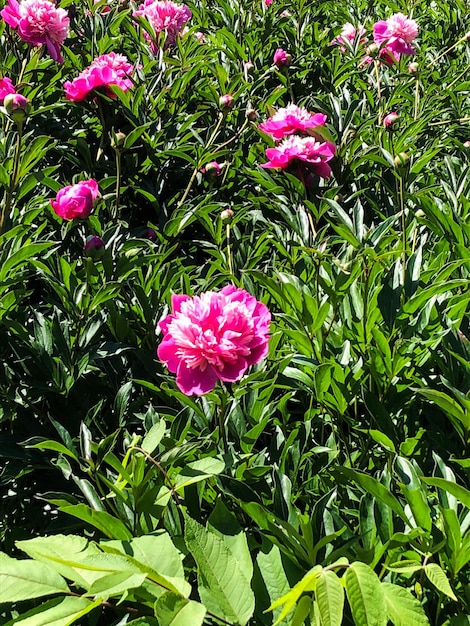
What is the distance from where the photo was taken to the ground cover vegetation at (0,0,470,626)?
73 centimetres

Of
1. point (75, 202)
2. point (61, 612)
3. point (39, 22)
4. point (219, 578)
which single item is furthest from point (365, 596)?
point (39, 22)

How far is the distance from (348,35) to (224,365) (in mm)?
2470

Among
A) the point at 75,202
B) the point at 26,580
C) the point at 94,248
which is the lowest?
the point at 26,580

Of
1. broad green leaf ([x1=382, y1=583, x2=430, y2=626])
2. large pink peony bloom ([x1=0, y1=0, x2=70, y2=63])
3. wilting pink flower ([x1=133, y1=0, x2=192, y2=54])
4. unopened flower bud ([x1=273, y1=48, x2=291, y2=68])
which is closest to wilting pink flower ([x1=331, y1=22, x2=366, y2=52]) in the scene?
unopened flower bud ([x1=273, y1=48, x2=291, y2=68])

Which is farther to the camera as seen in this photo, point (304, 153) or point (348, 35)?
point (348, 35)

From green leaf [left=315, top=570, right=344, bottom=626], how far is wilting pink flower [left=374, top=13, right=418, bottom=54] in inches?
85.0

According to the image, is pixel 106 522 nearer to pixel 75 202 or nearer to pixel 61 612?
pixel 61 612

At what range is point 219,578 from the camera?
27.7 inches

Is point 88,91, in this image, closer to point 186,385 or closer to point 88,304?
point 88,304

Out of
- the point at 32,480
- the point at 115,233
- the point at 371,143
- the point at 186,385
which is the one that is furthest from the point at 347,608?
the point at 371,143

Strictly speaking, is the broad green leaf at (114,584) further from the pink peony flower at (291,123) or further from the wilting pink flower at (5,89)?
the wilting pink flower at (5,89)

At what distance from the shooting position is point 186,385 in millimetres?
961

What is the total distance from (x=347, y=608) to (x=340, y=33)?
2638 millimetres

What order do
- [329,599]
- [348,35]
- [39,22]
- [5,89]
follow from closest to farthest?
[329,599]
[5,89]
[39,22]
[348,35]
